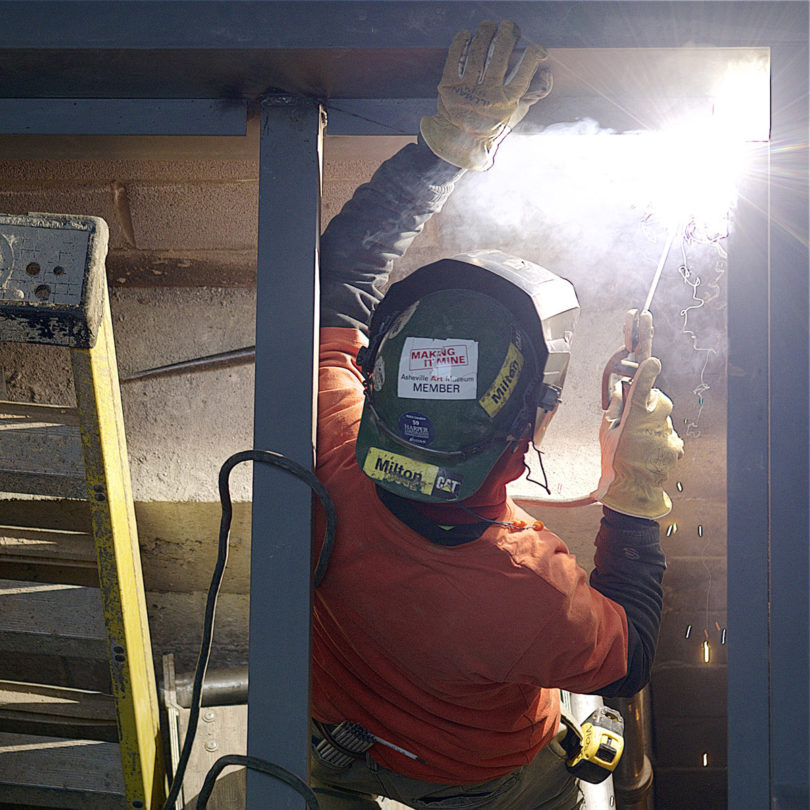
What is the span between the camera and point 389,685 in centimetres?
163

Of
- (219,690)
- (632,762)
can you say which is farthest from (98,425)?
(632,762)

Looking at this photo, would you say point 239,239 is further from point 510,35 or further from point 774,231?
point 774,231

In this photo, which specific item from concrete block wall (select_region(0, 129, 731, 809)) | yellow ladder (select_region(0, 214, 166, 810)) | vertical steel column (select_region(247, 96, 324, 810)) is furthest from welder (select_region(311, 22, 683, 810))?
concrete block wall (select_region(0, 129, 731, 809))

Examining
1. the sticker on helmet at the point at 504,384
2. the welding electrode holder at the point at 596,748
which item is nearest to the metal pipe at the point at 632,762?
the welding electrode holder at the point at 596,748

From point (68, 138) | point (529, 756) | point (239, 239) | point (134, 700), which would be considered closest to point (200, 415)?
point (239, 239)

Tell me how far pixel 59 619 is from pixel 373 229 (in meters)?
1.08

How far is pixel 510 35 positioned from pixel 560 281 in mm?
423

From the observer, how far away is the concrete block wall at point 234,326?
2.30 metres

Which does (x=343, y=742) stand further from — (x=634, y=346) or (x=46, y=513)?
(x=46, y=513)

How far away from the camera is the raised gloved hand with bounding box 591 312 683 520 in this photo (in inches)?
62.1

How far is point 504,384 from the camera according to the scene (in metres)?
1.32

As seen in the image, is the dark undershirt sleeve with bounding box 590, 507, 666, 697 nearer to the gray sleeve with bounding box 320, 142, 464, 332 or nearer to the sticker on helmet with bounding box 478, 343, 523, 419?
the sticker on helmet with bounding box 478, 343, 523, 419

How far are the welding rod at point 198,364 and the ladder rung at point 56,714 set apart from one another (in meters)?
0.96

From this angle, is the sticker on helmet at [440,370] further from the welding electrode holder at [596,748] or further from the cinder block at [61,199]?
the cinder block at [61,199]
